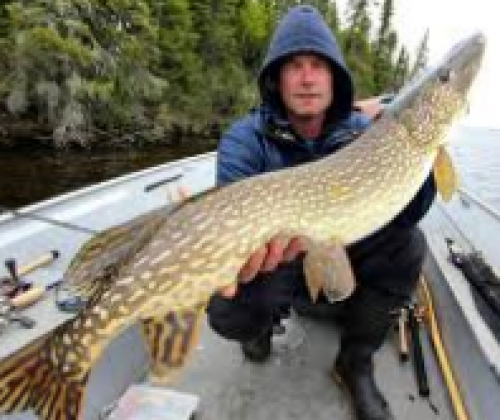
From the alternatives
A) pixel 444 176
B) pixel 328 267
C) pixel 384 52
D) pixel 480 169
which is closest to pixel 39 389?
pixel 328 267

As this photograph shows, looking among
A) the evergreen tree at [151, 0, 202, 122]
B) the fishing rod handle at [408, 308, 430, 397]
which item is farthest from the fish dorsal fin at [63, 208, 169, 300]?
the evergreen tree at [151, 0, 202, 122]

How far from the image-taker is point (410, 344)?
2832 millimetres

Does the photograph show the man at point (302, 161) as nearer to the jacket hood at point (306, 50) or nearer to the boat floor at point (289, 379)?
the jacket hood at point (306, 50)

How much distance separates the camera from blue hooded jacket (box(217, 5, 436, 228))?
2430 mm

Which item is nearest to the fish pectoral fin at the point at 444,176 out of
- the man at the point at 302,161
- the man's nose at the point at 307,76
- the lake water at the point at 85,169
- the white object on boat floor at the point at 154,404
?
the man at the point at 302,161

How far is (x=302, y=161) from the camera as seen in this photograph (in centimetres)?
254

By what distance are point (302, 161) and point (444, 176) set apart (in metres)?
0.53

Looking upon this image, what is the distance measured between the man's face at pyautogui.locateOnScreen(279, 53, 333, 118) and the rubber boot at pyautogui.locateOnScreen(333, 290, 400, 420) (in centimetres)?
69

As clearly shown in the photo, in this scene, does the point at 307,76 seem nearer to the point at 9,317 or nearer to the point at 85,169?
the point at 9,317

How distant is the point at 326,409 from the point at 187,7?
1091 inches

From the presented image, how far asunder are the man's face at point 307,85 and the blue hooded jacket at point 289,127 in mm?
41

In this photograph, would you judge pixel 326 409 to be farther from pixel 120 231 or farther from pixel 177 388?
pixel 120 231

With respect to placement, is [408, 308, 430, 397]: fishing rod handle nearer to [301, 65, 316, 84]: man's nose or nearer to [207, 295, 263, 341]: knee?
[207, 295, 263, 341]: knee

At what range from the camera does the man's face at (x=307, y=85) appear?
2.50 m
